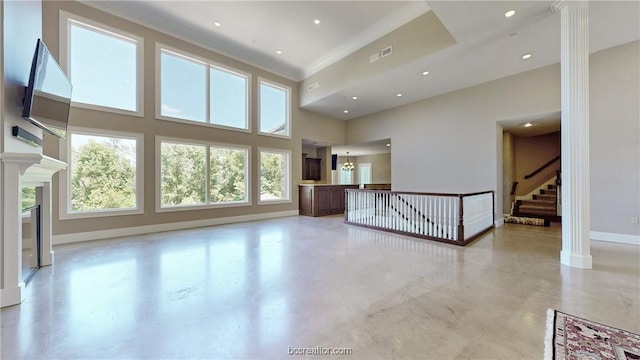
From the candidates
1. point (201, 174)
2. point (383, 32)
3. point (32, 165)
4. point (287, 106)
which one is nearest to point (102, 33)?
Answer: point (201, 174)

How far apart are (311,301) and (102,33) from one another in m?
6.99

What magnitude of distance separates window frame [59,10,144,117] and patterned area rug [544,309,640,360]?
7.55m

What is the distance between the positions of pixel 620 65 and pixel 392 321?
6.80 meters

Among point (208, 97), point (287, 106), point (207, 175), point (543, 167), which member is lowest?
point (207, 175)

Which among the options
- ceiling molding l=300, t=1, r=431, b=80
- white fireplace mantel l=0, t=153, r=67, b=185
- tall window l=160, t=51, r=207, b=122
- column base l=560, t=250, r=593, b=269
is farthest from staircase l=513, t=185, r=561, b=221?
white fireplace mantel l=0, t=153, r=67, b=185

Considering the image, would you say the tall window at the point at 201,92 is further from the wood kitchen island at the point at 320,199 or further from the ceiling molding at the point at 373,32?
the wood kitchen island at the point at 320,199

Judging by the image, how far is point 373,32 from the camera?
585 centimetres

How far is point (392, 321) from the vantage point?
2037mm

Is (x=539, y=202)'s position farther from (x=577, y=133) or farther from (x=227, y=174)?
(x=227, y=174)

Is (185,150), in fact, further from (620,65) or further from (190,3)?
(620,65)

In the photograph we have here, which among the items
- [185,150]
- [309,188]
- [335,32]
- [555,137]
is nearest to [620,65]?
[555,137]

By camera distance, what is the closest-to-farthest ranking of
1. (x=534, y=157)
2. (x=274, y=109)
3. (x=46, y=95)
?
1. (x=46, y=95)
2. (x=274, y=109)
3. (x=534, y=157)

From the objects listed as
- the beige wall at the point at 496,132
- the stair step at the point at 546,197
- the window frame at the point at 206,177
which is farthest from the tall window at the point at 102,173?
the stair step at the point at 546,197

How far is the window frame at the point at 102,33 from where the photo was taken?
4.70 metres
